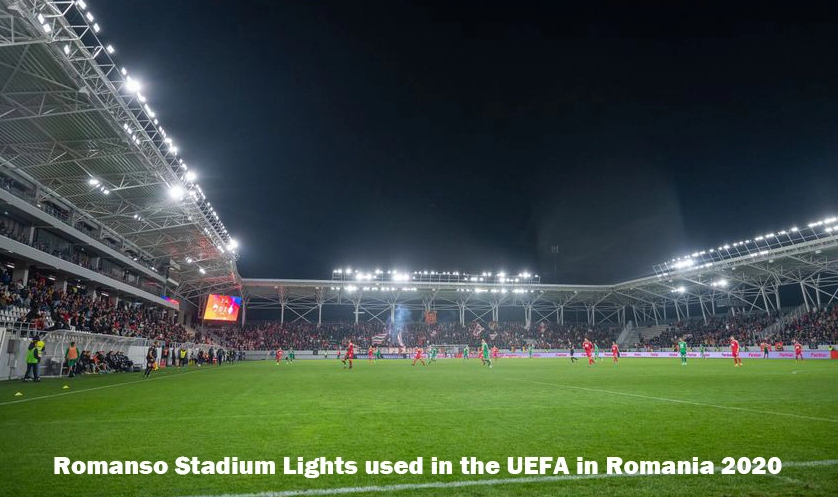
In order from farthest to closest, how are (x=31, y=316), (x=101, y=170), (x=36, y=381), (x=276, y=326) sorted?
1. (x=276, y=326)
2. (x=101, y=170)
3. (x=31, y=316)
4. (x=36, y=381)

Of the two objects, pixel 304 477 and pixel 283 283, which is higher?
pixel 283 283

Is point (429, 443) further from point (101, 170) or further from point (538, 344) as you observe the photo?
point (538, 344)

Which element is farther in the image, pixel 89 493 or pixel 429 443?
pixel 429 443

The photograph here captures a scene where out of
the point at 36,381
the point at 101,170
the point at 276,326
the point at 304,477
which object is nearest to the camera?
the point at 304,477

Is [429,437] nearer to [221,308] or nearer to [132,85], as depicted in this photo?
[132,85]

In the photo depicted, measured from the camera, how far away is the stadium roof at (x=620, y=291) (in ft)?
162

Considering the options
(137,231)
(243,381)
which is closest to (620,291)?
(137,231)

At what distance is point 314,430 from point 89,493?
3.20 m

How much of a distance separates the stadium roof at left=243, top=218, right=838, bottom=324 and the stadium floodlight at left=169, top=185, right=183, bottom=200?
28958 mm

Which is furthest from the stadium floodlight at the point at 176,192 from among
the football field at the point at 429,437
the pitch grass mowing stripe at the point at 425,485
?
the pitch grass mowing stripe at the point at 425,485

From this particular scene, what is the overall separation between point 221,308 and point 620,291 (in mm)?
54589

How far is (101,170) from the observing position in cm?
2748

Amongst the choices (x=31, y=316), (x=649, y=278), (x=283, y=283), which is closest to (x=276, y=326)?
(x=283, y=283)

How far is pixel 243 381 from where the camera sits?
18.1m
